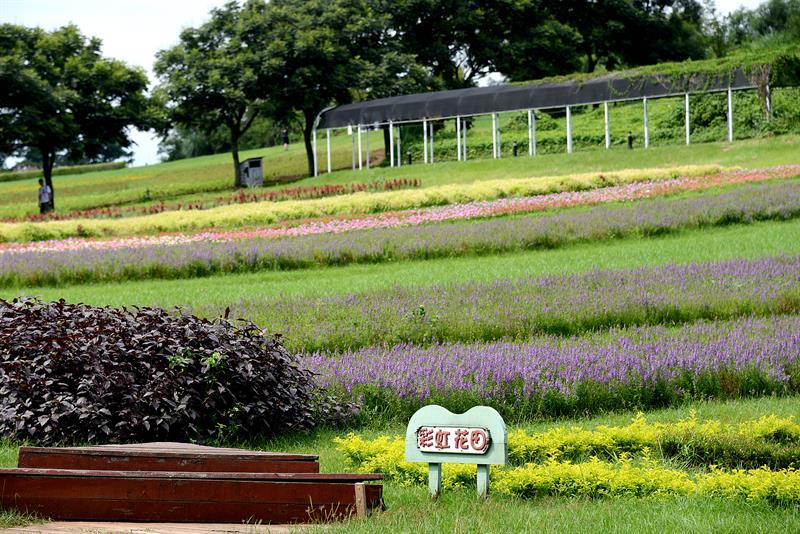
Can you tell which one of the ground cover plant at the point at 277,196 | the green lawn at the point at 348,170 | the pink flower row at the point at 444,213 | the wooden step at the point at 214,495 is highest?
the green lawn at the point at 348,170

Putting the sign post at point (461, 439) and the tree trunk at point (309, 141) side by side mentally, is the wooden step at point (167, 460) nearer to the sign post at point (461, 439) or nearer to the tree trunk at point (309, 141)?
the sign post at point (461, 439)

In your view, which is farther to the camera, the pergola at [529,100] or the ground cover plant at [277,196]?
the pergola at [529,100]

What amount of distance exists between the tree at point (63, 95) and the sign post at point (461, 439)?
42491 millimetres

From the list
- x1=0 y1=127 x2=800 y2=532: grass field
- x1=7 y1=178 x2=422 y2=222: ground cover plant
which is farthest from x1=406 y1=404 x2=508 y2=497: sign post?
x1=7 y1=178 x2=422 y2=222: ground cover plant

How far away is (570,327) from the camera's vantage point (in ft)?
40.1

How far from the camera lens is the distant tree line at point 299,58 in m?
47.6

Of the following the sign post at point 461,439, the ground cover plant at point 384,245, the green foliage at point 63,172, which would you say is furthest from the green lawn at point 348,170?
the sign post at point 461,439

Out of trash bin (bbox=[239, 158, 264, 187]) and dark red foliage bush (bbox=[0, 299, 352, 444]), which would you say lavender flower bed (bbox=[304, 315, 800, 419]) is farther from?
trash bin (bbox=[239, 158, 264, 187])

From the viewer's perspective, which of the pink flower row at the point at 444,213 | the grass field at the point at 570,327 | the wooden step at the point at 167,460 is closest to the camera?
the grass field at the point at 570,327

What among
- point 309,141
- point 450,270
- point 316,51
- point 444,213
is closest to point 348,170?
point 309,141

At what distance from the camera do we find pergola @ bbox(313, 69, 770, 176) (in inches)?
1699

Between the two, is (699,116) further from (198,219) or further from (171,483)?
(171,483)

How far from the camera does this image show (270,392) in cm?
826

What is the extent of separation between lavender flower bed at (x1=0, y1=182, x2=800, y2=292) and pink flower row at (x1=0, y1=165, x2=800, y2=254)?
235cm
